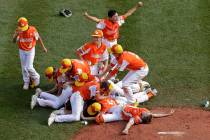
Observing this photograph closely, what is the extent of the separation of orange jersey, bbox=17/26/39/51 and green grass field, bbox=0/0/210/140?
52.0 inches

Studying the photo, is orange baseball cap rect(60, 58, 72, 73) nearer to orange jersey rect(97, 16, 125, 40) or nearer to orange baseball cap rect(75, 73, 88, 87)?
orange baseball cap rect(75, 73, 88, 87)

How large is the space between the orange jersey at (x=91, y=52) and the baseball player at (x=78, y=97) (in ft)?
3.51

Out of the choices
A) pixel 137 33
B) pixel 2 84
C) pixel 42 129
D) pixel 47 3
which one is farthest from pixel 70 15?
pixel 42 129

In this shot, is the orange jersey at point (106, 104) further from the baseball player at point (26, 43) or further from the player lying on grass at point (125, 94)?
the baseball player at point (26, 43)

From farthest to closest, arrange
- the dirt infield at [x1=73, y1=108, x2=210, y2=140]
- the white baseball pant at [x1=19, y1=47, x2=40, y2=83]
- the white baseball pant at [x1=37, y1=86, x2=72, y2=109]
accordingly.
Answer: the white baseball pant at [x1=19, y1=47, x2=40, y2=83] → the white baseball pant at [x1=37, y1=86, x2=72, y2=109] → the dirt infield at [x1=73, y1=108, x2=210, y2=140]

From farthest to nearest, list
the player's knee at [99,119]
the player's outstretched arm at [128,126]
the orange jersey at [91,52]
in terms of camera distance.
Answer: the orange jersey at [91,52] → the player's knee at [99,119] → the player's outstretched arm at [128,126]

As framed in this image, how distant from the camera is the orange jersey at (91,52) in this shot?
14742 mm

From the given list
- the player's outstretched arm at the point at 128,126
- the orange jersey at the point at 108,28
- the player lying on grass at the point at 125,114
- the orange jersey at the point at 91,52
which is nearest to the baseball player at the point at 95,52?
the orange jersey at the point at 91,52

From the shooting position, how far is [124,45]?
17.1 m

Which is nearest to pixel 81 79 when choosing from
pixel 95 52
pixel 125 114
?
pixel 95 52

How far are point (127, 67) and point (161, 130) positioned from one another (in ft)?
6.43

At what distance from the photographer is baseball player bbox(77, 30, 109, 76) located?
48.1ft

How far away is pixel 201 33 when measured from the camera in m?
17.6

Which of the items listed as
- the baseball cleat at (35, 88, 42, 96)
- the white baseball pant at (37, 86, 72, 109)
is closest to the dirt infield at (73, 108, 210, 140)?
the white baseball pant at (37, 86, 72, 109)
